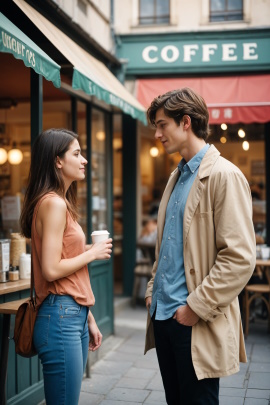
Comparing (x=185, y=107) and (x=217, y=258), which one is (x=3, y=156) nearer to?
(x=185, y=107)

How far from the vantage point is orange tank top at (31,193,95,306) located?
2.92 m

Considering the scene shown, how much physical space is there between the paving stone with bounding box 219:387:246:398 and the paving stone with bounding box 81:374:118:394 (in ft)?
3.80

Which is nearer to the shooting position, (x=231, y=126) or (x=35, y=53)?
(x=35, y=53)

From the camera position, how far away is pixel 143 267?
9.84m

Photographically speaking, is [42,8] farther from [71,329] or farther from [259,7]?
[259,7]

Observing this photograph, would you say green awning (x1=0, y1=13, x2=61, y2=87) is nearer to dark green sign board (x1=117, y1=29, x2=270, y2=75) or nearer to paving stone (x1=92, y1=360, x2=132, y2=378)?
paving stone (x1=92, y1=360, x2=132, y2=378)

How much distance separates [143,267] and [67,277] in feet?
22.8

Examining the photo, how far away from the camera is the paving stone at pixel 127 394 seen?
5.33 m

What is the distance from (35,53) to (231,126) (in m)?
6.05

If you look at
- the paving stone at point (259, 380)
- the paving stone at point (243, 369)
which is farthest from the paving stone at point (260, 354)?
the paving stone at point (259, 380)

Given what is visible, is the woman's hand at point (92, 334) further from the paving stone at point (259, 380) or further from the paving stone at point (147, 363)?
the paving stone at point (147, 363)

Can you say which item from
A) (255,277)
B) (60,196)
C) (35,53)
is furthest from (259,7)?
(60,196)

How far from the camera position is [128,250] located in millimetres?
10133

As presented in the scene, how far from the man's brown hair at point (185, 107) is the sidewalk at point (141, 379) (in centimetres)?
319
